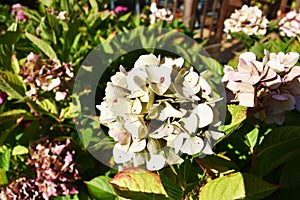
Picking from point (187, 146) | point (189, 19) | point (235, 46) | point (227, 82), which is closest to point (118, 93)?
point (187, 146)

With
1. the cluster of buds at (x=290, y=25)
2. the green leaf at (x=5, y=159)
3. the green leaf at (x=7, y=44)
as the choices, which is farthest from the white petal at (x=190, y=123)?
the cluster of buds at (x=290, y=25)

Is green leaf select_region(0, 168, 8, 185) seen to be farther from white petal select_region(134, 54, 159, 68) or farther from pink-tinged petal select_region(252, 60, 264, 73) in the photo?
pink-tinged petal select_region(252, 60, 264, 73)

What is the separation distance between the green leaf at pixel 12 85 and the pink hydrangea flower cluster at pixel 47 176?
19 cm

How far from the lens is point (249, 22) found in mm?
1774

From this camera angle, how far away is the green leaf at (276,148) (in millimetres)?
948

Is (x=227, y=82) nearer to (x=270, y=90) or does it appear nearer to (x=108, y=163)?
(x=270, y=90)

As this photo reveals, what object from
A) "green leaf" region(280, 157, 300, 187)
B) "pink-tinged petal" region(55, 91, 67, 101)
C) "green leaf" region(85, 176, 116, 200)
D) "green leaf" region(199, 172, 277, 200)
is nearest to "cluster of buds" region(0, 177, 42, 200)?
"green leaf" region(85, 176, 116, 200)

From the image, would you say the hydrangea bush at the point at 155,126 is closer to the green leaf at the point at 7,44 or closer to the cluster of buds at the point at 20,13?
the green leaf at the point at 7,44

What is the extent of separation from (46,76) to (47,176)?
1.03 feet

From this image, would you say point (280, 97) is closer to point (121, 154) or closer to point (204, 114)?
point (204, 114)

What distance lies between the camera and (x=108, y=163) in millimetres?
1255

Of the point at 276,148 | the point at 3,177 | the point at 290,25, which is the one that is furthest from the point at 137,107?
the point at 290,25

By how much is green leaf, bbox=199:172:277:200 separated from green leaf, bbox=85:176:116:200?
0.37 metres

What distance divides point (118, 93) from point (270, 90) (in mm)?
309
